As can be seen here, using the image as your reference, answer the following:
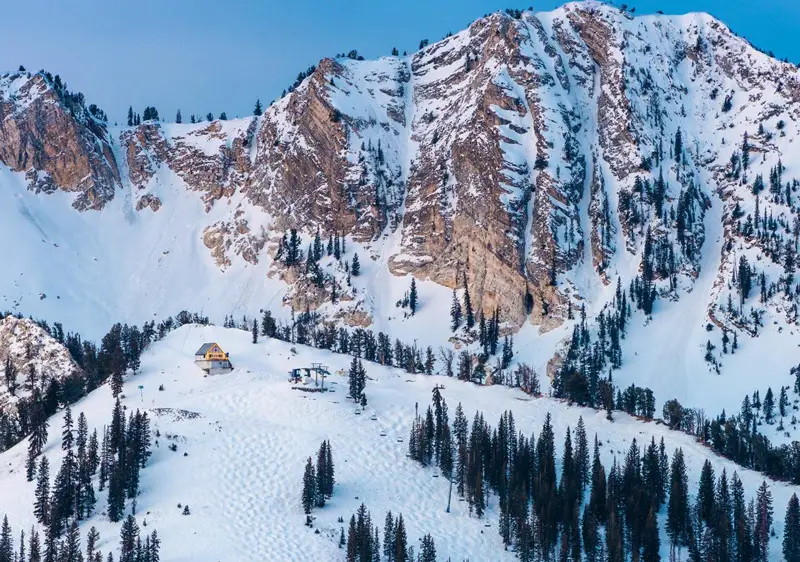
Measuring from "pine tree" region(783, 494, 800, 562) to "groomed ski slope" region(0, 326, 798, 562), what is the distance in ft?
8.18

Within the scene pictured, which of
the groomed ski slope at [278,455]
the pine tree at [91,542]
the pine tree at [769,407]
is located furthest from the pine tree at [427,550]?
the pine tree at [769,407]

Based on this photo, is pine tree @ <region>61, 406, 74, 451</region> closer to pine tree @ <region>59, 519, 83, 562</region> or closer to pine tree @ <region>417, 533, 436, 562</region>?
pine tree @ <region>59, 519, 83, 562</region>

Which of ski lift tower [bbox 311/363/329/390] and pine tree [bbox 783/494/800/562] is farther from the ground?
ski lift tower [bbox 311/363/329/390]

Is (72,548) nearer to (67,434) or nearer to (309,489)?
(309,489)

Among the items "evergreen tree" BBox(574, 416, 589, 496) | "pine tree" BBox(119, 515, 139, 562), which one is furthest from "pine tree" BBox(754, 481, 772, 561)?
"pine tree" BBox(119, 515, 139, 562)

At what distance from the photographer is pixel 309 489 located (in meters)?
117

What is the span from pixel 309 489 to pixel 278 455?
13.8 m

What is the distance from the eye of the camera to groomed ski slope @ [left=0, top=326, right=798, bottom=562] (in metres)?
112

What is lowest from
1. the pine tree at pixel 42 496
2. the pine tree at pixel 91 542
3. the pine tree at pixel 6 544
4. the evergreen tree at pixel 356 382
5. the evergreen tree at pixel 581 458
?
the pine tree at pixel 6 544

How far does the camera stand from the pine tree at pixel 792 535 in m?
118

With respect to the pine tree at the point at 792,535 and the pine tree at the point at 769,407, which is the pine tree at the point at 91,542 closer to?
the pine tree at the point at 792,535

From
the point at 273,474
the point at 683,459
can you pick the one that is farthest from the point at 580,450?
the point at 273,474

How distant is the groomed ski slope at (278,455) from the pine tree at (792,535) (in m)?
2.49

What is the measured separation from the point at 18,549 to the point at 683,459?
270ft
